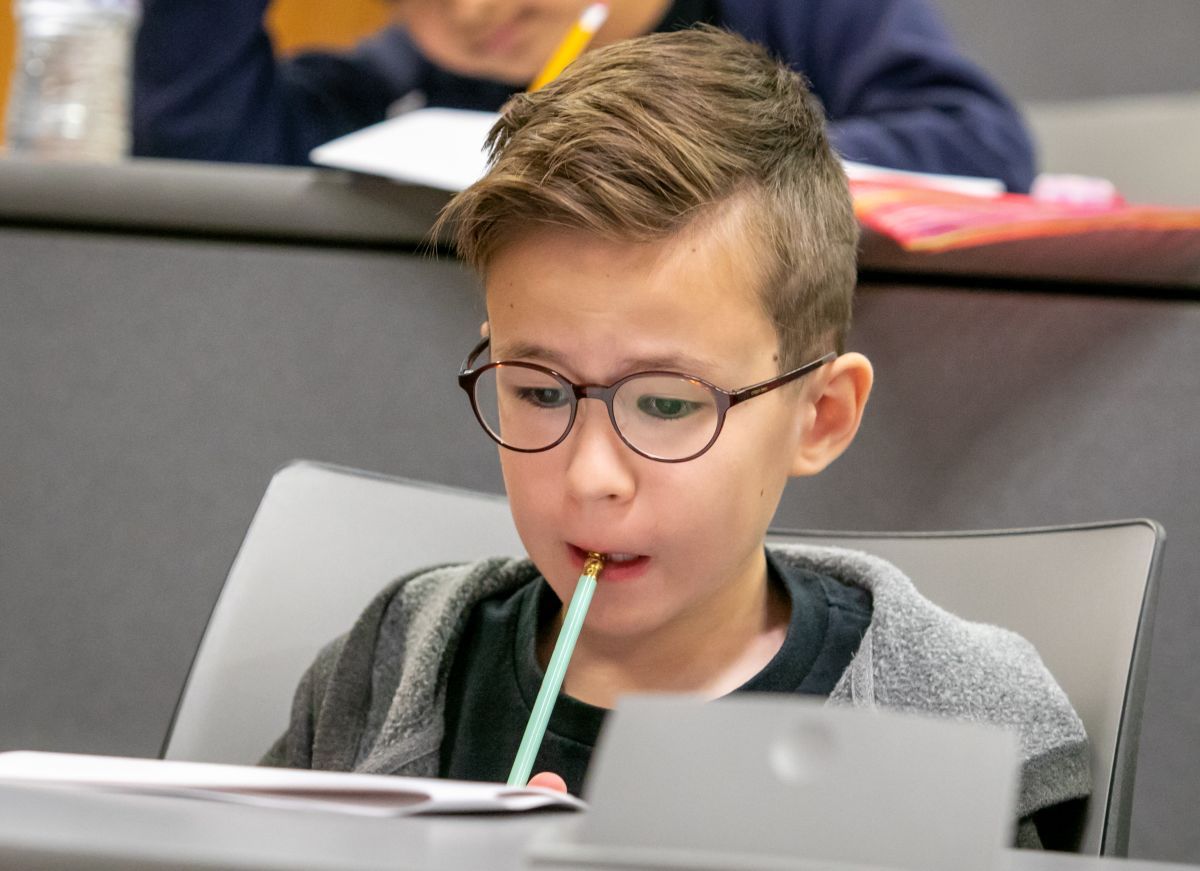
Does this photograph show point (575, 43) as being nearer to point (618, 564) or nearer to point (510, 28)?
point (510, 28)

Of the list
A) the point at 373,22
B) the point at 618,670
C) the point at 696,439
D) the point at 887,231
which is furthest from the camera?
the point at 373,22

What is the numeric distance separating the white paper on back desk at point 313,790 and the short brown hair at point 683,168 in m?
0.39

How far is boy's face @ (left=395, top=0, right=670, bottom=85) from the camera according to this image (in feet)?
5.20

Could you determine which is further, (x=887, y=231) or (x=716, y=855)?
(x=887, y=231)

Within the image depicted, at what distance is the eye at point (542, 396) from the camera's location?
2.43 ft

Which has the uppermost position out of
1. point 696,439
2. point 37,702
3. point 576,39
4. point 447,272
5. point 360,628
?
point 576,39

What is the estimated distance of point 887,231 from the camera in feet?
3.43

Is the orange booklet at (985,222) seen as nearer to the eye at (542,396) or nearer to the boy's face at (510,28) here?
the eye at (542,396)

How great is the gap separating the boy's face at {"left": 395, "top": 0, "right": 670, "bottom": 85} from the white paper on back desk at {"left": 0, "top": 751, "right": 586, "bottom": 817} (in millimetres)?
1282

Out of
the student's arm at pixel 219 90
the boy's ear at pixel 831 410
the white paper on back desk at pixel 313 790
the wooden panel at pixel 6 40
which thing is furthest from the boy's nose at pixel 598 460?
the wooden panel at pixel 6 40

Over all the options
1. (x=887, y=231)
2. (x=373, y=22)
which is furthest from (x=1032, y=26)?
(x=887, y=231)

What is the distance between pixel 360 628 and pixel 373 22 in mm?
2409

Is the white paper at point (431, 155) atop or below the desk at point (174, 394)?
atop

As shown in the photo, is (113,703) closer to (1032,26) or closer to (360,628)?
(360,628)
